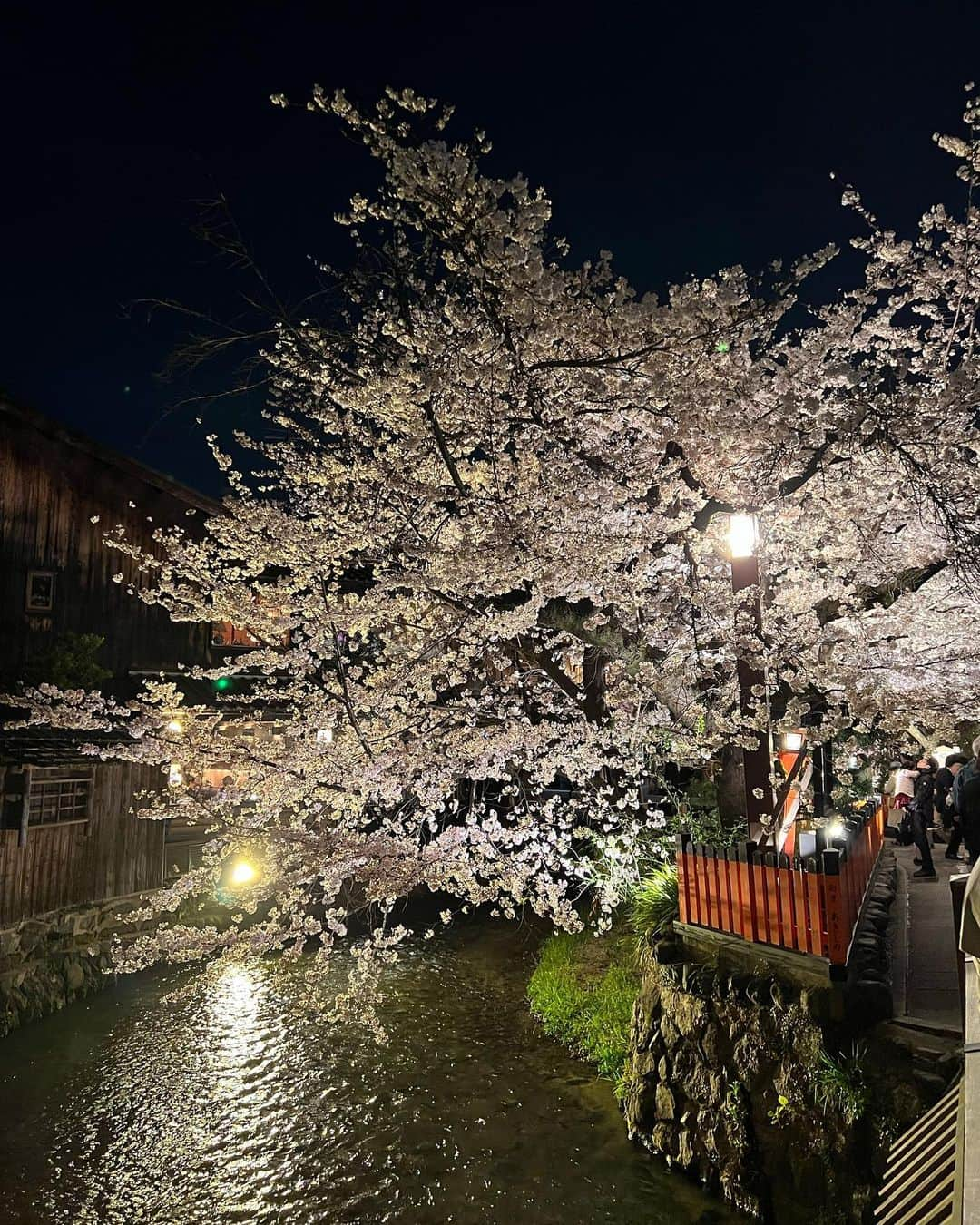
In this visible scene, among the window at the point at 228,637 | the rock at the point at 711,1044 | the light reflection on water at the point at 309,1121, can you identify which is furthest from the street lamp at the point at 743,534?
the window at the point at 228,637

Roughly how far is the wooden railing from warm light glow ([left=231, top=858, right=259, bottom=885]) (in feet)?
36.6

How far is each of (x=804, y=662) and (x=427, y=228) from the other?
7413mm

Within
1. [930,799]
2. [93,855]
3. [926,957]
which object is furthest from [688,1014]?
[93,855]

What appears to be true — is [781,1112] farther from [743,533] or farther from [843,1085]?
[743,533]

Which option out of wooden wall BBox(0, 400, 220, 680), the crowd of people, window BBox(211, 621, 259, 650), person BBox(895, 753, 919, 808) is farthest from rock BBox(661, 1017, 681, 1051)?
window BBox(211, 621, 259, 650)

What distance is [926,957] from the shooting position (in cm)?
843

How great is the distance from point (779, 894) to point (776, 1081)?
166 cm

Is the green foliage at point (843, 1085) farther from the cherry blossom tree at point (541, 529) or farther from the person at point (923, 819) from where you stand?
the person at point (923, 819)

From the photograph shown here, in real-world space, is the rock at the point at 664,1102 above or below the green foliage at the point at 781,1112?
below

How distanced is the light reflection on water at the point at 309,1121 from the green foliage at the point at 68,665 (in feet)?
19.9

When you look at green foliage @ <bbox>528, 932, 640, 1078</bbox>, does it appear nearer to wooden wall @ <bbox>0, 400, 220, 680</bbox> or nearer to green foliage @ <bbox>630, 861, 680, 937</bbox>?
green foliage @ <bbox>630, 861, 680, 937</bbox>

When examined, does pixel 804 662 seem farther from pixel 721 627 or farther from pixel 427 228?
pixel 427 228

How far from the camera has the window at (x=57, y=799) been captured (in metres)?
14.1

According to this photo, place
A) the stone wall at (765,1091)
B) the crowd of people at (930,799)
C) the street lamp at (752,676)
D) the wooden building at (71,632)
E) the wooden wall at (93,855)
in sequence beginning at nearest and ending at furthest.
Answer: the stone wall at (765,1091), the street lamp at (752,676), the crowd of people at (930,799), the wooden wall at (93,855), the wooden building at (71,632)
